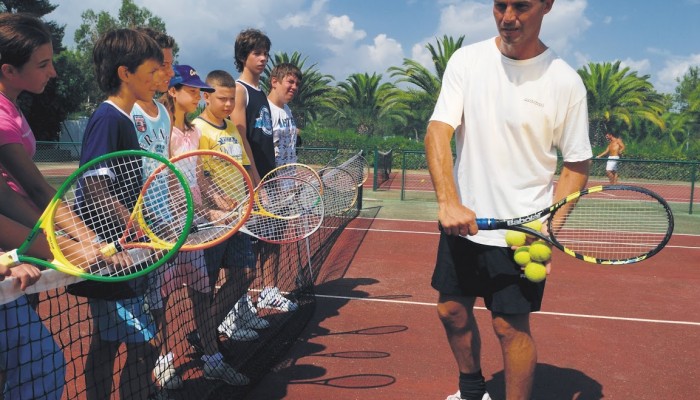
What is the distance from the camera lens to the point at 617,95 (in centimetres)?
3816

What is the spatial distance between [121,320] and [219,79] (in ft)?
5.88

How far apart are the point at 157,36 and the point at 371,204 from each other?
958 cm

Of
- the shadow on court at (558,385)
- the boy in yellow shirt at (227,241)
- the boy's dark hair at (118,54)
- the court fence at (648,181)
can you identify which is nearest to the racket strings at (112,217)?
the boy's dark hair at (118,54)

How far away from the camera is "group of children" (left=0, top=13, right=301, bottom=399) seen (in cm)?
199

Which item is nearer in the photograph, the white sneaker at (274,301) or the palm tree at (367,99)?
the white sneaker at (274,301)

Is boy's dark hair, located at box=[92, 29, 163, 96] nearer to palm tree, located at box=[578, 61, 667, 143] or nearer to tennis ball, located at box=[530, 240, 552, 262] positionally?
tennis ball, located at box=[530, 240, 552, 262]

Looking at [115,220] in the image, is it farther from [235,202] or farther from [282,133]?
[282,133]

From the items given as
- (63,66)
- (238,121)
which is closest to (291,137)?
(238,121)

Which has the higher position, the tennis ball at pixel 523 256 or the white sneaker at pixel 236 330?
the tennis ball at pixel 523 256

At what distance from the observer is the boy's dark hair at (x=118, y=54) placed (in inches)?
98.6

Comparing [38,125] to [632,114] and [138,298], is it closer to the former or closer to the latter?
[138,298]

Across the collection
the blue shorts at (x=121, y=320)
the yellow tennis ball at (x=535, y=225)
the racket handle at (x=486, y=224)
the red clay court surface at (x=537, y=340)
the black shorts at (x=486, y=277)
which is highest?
the racket handle at (x=486, y=224)

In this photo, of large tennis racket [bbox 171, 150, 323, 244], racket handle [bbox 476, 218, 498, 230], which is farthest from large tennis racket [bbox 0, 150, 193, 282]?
racket handle [bbox 476, 218, 498, 230]

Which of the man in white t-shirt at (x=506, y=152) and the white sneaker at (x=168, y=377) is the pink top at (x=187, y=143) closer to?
the white sneaker at (x=168, y=377)
